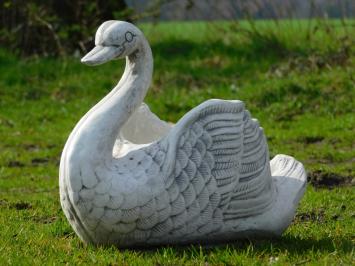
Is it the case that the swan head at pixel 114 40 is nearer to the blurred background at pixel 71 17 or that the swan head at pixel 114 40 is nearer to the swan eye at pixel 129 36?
the swan eye at pixel 129 36

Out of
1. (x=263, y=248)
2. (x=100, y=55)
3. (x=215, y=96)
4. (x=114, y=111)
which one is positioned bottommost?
(x=215, y=96)

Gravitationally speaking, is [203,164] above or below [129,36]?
below

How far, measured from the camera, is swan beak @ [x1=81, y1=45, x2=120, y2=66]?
5.32 m

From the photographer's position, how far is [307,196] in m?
7.41

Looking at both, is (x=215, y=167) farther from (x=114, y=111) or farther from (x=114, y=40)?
(x=114, y=40)

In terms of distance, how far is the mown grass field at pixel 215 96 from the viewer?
5.47 metres

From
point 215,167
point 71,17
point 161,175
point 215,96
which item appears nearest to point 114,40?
point 161,175

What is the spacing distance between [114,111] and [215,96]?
22.2 feet

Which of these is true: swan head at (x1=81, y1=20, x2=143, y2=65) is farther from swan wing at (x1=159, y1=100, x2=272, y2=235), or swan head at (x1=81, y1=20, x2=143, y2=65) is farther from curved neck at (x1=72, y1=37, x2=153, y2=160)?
swan wing at (x1=159, y1=100, x2=272, y2=235)

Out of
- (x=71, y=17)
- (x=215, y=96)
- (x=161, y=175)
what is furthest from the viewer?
(x=71, y=17)

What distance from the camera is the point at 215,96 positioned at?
12180mm

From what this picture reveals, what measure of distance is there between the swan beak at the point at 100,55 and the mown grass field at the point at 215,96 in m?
1.14

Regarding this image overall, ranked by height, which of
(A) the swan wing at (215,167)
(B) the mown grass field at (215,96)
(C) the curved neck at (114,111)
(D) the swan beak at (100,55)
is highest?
(D) the swan beak at (100,55)

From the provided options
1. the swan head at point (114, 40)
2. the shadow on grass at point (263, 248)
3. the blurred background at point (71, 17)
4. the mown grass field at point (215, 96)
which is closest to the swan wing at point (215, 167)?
the shadow on grass at point (263, 248)
